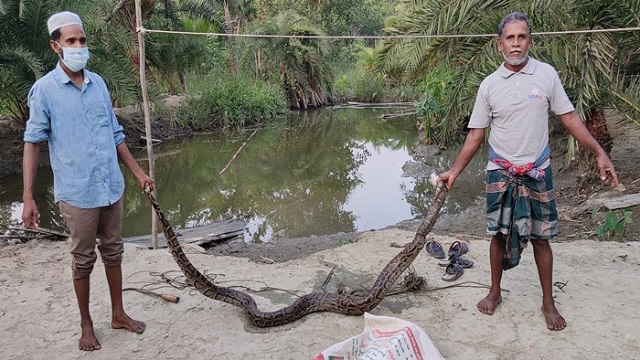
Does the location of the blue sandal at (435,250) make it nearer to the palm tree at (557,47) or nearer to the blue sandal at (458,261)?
the blue sandal at (458,261)

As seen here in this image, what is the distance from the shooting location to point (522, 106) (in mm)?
3084

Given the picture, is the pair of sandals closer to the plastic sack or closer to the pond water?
the plastic sack

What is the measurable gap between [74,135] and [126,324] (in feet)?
4.32

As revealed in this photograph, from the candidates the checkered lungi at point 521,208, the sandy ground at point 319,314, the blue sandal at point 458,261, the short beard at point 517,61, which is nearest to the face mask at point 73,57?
the sandy ground at point 319,314

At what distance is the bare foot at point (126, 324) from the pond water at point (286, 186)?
14.2ft

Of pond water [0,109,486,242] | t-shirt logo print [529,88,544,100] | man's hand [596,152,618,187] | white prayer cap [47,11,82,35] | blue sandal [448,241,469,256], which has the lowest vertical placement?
pond water [0,109,486,242]

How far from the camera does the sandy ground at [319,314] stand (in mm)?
3178

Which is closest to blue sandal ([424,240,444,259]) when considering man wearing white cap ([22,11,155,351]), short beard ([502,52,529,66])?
short beard ([502,52,529,66])

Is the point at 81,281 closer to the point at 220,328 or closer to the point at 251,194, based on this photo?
the point at 220,328

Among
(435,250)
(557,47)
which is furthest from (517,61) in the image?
(557,47)

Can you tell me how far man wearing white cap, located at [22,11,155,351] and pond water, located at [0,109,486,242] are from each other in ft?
15.5

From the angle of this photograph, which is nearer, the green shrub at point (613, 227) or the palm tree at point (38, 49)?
the green shrub at point (613, 227)

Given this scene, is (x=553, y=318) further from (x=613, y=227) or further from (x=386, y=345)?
(x=613, y=227)

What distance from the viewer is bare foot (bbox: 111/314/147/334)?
3441 mm
